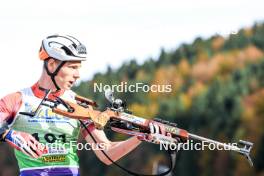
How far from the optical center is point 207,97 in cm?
17862

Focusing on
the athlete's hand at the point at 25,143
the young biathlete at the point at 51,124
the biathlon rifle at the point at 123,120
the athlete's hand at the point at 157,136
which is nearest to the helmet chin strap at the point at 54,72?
the young biathlete at the point at 51,124

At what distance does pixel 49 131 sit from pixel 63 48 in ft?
2.94

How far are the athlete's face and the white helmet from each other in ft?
0.28

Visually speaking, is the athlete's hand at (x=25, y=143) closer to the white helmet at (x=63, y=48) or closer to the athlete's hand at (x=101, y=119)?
the athlete's hand at (x=101, y=119)

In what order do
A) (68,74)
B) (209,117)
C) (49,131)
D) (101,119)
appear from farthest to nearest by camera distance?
(209,117) → (49,131) → (68,74) → (101,119)

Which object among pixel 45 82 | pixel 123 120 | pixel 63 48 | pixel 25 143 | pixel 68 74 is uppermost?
pixel 63 48

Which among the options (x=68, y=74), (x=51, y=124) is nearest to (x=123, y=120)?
(x=68, y=74)

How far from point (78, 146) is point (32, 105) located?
28.6 inches

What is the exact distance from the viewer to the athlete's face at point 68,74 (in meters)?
9.64

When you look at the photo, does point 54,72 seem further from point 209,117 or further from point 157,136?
point 209,117

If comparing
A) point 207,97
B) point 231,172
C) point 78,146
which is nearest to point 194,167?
point 231,172

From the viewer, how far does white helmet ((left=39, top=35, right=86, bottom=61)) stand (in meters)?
Result: 9.59

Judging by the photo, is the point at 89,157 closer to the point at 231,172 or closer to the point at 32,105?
the point at 231,172

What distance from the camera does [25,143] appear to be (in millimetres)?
9547
